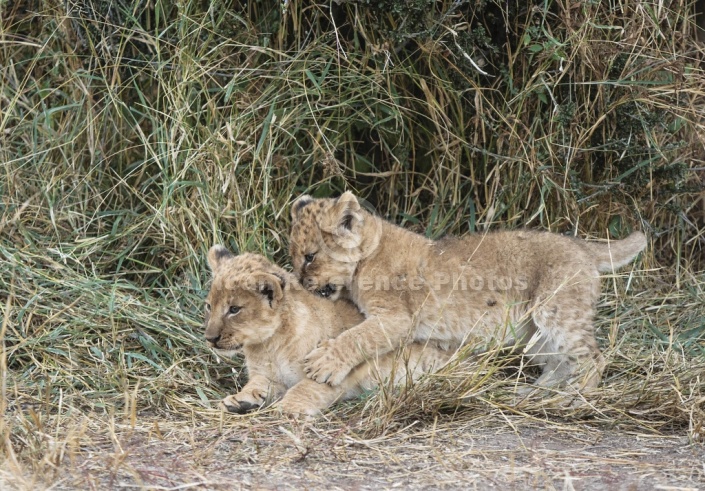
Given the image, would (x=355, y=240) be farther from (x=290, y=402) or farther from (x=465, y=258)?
(x=290, y=402)

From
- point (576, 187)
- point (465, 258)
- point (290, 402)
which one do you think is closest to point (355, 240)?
point (465, 258)

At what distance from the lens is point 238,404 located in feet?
16.6

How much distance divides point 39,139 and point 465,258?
3.07 metres

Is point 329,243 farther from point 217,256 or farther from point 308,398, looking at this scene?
point 308,398

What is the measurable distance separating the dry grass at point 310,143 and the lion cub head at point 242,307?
0.41 meters

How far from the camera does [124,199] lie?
6.73m

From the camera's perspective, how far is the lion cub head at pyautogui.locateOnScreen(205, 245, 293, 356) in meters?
5.22

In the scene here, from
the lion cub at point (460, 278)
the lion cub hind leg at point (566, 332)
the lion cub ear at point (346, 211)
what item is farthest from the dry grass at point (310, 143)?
the lion cub ear at point (346, 211)

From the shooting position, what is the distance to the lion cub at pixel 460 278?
5.54 metres

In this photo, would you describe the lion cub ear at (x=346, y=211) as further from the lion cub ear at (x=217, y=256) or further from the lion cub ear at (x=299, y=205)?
the lion cub ear at (x=217, y=256)

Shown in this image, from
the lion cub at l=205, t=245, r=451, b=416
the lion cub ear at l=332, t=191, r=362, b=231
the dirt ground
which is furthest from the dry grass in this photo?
the dirt ground

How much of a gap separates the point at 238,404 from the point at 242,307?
1.69 ft

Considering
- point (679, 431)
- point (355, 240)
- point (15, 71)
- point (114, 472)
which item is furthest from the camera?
point (15, 71)

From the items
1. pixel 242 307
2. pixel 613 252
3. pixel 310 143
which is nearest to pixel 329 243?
pixel 242 307
